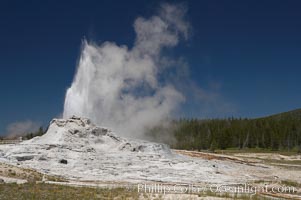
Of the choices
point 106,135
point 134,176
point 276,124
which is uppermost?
point 276,124

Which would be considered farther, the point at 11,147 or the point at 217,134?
the point at 217,134

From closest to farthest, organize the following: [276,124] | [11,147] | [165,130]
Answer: [11,147]
[276,124]
[165,130]

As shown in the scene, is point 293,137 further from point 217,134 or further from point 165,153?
point 165,153

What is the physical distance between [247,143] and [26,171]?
90.9 metres

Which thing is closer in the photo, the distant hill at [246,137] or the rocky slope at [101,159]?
the rocky slope at [101,159]

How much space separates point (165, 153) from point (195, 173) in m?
7.55

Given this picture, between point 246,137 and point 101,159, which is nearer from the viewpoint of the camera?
point 101,159

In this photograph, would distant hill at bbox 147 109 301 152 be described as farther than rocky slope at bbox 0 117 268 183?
Yes

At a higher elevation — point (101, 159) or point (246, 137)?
point (246, 137)

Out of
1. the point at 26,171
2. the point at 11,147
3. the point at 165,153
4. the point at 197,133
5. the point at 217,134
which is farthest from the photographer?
the point at 197,133

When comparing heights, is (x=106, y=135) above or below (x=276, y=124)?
below

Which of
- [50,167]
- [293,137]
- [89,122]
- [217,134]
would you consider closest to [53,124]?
[89,122]

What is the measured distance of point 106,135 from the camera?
4775cm

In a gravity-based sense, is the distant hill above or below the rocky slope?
above
